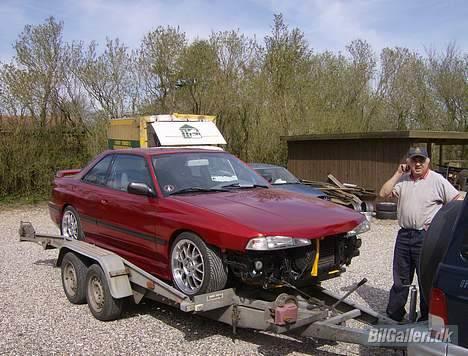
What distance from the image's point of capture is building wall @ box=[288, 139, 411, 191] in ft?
48.9

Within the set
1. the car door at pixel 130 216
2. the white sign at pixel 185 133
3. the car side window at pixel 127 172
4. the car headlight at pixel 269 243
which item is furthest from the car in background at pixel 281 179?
the car headlight at pixel 269 243

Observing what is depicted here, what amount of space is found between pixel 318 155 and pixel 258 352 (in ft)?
43.2

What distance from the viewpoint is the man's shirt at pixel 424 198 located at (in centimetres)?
504

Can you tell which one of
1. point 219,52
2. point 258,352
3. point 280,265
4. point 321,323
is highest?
point 219,52

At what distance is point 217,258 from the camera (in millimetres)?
4629

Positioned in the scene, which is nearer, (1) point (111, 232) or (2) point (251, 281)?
(2) point (251, 281)

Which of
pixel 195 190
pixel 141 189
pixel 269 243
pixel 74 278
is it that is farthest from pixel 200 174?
pixel 74 278

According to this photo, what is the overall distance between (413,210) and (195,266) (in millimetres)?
2267

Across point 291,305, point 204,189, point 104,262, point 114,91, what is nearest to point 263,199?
point 204,189

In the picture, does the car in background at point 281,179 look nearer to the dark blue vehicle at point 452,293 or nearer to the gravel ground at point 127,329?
the gravel ground at point 127,329

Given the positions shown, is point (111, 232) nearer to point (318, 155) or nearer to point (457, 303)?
point (457, 303)

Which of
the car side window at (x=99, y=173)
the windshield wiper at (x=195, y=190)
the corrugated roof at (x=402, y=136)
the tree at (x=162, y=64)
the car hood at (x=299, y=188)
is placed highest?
the tree at (x=162, y=64)

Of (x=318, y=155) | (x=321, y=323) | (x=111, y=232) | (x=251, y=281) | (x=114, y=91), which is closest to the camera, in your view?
(x=321, y=323)

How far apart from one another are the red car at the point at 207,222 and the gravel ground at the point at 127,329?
0.64m
